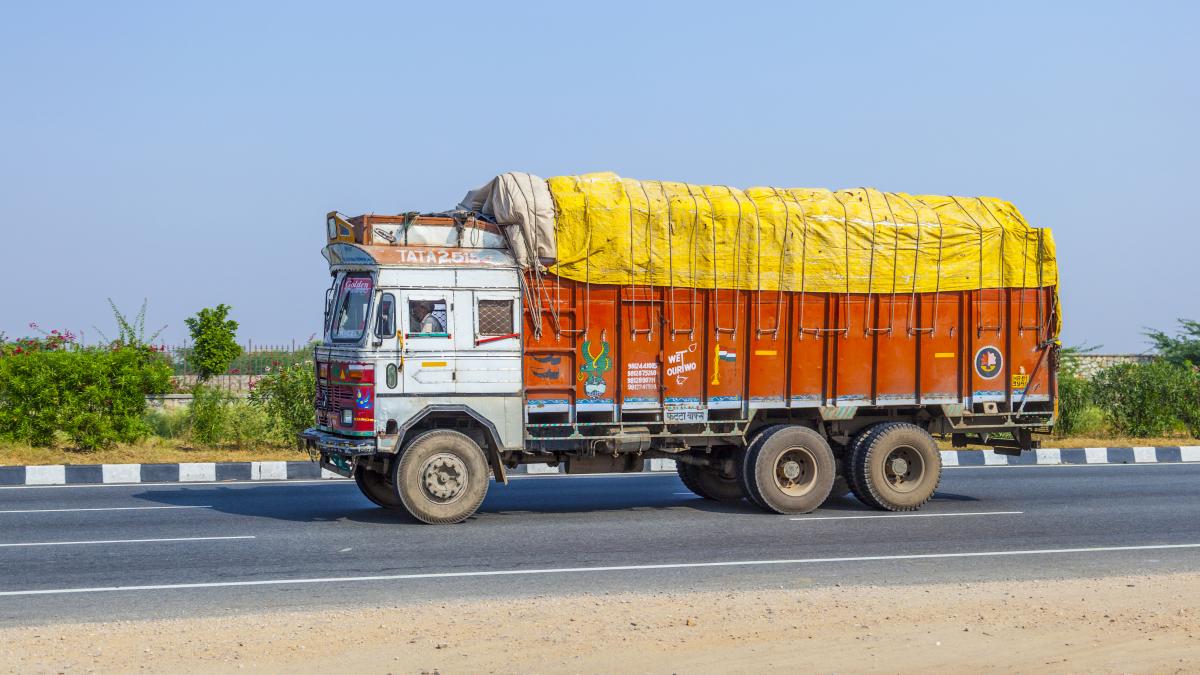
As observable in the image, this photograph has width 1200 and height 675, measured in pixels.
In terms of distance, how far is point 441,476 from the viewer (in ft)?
40.6

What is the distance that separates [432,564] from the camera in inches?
401

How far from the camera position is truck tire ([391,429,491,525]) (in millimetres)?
12211

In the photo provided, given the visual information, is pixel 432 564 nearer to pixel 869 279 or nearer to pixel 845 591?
pixel 845 591

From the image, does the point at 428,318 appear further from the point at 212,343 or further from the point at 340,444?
the point at 212,343

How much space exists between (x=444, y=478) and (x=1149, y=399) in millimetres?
15808

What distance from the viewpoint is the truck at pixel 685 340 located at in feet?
40.4

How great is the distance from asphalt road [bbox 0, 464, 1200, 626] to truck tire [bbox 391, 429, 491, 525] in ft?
0.66

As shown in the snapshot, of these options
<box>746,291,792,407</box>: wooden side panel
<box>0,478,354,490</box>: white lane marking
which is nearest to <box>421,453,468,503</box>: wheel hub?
<box>746,291,792,407</box>: wooden side panel

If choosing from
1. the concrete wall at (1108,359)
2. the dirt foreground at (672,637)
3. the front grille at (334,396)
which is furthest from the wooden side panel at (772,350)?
the concrete wall at (1108,359)

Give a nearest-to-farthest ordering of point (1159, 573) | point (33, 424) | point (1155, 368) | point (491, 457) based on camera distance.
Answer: point (1159, 573)
point (491, 457)
point (33, 424)
point (1155, 368)

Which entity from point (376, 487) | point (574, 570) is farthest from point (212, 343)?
point (574, 570)

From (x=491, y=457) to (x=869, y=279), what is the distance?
4209 mm

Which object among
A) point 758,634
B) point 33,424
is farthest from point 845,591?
point 33,424

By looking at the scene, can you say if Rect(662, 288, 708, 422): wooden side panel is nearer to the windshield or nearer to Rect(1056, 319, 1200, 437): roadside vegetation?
the windshield
